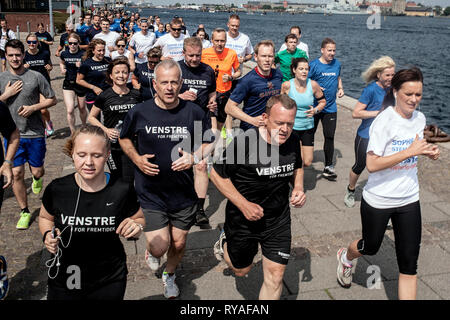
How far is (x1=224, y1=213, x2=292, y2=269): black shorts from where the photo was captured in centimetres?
385

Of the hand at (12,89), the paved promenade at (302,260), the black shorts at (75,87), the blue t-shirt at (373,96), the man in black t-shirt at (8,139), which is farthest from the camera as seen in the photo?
the black shorts at (75,87)

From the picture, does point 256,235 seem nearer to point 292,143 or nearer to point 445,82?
point 292,143

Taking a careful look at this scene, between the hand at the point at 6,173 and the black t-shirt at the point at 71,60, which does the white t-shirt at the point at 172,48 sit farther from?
the hand at the point at 6,173

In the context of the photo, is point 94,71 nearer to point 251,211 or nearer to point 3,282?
point 3,282

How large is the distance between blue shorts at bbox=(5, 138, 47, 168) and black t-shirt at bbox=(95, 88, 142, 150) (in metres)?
1.01

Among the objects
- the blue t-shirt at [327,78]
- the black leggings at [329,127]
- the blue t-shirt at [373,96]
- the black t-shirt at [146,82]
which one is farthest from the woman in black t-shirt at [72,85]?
the blue t-shirt at [373,96]

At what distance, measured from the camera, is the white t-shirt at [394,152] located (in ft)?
12.8

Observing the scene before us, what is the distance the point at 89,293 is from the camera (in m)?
3.09

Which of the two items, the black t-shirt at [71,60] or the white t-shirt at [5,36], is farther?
the white t-shirt at [5,36]

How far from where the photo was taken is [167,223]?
4359 mm

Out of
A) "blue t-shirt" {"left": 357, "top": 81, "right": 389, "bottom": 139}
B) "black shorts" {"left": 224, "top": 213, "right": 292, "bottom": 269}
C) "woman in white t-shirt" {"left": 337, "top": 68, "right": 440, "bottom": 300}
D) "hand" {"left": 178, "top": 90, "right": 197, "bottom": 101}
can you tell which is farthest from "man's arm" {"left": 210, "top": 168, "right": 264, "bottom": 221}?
"blue t-shirt" {"left": 357, "top": 81, "right": 389, "bottom": 139}

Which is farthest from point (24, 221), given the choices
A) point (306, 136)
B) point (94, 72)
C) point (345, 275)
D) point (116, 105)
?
point (306, 136)

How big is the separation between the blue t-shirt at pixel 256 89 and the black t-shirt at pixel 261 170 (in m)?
2.37

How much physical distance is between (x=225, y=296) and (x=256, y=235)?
2.85 ft
